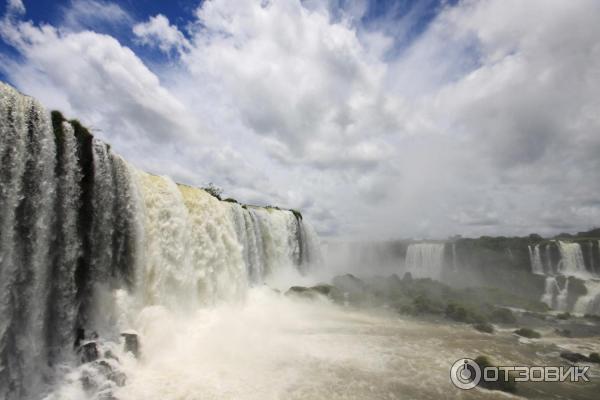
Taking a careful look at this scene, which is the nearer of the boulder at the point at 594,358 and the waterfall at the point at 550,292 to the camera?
the boulder at the point at 594,358

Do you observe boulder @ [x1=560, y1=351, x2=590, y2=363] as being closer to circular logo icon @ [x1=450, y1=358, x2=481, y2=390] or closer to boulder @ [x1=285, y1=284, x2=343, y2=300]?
circular logo icon @ [x1=450, y1=358, x2=481, y2=390]

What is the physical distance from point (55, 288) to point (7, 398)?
2.48 metres

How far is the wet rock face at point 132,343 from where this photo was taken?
8668mm

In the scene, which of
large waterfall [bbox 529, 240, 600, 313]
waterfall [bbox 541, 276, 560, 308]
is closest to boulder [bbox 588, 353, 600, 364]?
large waterfall [bbox 529, 240, 600, 313]

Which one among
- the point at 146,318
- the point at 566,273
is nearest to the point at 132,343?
the point at 146,318

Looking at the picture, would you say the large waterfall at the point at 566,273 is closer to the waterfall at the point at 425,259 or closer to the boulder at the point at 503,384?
the waterfall at the point at 425,259

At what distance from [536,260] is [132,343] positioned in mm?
34440

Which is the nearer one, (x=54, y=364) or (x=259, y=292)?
(x=54, y=364)

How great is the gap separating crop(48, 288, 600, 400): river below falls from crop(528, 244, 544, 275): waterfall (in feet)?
56.4

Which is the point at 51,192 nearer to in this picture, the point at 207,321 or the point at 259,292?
the point at 207,321

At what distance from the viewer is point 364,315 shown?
16.8 meters

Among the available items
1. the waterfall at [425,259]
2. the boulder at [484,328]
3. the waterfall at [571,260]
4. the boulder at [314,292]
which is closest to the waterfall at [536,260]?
the waterfall at [571,260]

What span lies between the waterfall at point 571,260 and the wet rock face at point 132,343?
34.4 m

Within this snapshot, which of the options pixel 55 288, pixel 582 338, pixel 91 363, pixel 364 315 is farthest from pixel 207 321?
pixel 582 338
